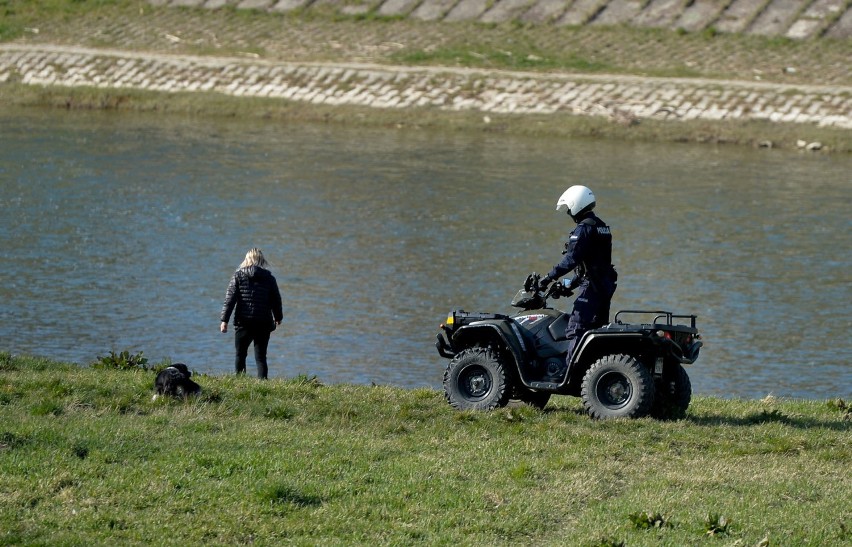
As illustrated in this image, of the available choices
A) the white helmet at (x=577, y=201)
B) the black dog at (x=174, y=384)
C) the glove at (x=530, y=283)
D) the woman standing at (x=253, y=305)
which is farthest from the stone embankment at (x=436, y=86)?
the black dog at (x=174, y=384)

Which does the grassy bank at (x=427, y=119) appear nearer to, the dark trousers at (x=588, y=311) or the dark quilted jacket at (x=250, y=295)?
the dark quilted jacket at (x=250, y=295)

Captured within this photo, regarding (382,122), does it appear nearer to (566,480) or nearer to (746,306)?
(746,306)

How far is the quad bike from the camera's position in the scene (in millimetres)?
12406

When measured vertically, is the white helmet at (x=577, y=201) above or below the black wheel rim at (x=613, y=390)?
above

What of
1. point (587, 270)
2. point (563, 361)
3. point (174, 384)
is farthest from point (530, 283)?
point (174, 384)

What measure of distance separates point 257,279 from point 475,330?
3.24 metres

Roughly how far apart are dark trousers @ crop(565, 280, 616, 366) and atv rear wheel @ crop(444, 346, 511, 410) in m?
0.65

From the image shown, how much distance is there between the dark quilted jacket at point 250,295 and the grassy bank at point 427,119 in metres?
24.5

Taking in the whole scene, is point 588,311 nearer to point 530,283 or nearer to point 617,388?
point 530,283

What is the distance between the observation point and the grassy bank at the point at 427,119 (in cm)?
3762

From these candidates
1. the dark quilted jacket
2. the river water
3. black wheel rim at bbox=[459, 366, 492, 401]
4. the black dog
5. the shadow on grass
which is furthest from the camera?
the river water

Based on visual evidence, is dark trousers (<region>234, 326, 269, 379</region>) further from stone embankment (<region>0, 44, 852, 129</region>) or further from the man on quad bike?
stone embankment (<region>0, 44, 852, 129</region>)

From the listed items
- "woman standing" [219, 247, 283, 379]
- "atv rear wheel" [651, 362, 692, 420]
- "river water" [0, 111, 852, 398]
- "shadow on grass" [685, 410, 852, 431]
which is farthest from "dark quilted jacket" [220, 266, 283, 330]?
"shadow on grass" [685, 410, 852, 431]

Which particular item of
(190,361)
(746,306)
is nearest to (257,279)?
(190,361)
